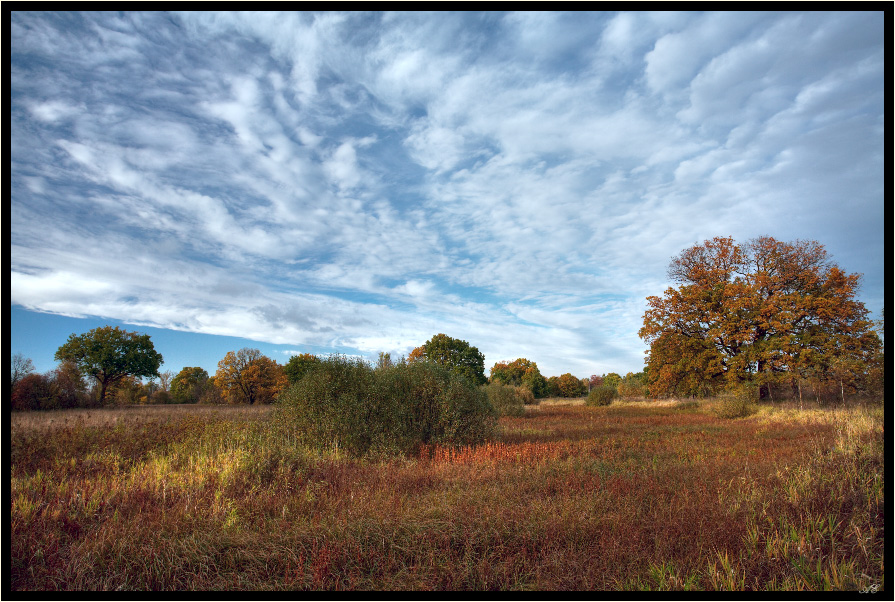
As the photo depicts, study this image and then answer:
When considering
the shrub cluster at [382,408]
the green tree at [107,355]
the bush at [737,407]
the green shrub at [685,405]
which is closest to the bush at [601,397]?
the green shrub at [685,405]

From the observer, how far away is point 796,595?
293cm

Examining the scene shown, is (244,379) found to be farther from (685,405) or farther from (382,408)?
(685,405)

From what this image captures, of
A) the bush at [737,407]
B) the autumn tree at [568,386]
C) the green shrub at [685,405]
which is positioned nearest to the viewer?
the bush at [737,407]

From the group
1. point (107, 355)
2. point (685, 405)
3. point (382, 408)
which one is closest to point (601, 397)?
point (685, 405)

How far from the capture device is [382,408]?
40.6ft

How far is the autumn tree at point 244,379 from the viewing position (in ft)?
142

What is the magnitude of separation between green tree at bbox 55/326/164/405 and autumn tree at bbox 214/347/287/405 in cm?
751

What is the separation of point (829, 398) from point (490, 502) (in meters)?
35.0

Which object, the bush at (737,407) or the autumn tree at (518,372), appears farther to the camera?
the autumn tree at (518,372)

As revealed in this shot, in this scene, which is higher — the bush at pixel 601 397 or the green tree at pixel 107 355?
the green tree at pixel 107 355

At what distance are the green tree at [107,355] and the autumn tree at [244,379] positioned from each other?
296 inches

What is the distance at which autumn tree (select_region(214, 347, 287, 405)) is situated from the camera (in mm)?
43156

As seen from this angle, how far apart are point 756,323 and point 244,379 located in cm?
4837

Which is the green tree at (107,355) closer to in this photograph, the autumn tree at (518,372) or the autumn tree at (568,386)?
the autumn tree at (518,372)
